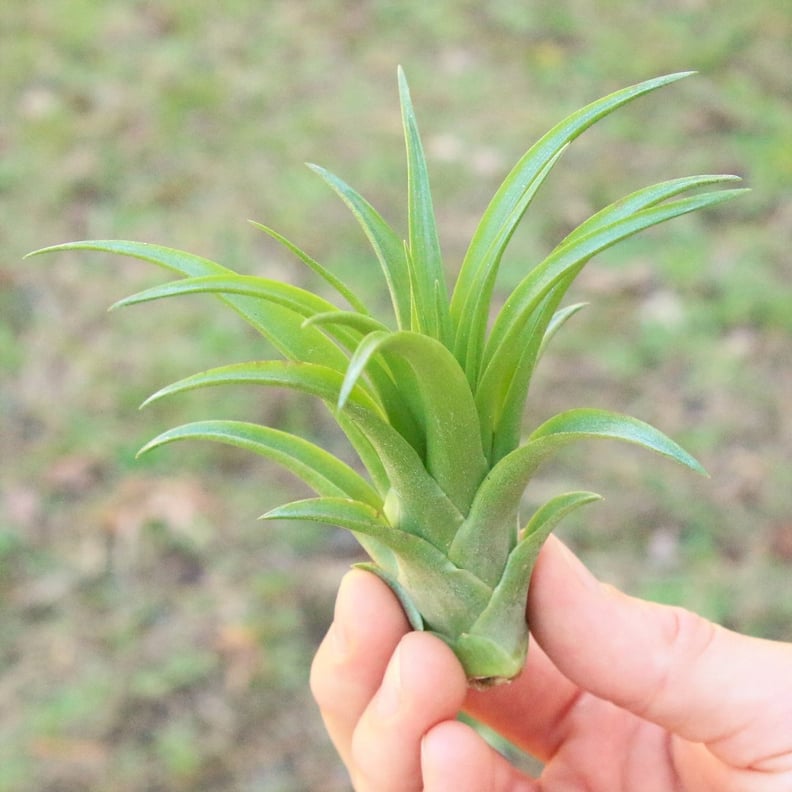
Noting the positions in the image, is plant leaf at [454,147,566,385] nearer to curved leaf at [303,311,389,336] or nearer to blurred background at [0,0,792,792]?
curved leaf at [303,311,389,336]

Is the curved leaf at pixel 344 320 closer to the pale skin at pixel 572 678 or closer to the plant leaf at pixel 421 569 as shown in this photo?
the plant leaf at pixel 421 569

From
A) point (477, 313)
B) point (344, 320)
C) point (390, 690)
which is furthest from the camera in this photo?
point (390, 690)

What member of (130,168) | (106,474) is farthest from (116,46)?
(106,474)

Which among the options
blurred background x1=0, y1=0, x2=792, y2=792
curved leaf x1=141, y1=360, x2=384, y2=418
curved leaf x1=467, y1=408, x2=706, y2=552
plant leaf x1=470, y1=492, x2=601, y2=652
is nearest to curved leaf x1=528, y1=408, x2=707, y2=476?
curved leaf x1=467, y1=408, x2=706, y2=552

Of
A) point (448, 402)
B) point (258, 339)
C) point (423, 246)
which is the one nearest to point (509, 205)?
point (423, 246)

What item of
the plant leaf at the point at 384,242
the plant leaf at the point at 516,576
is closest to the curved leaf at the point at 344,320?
the plant leaf at the point at 384,242

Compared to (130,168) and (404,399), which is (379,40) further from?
(404,399)

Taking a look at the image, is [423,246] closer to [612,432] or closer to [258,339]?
[612,432]
